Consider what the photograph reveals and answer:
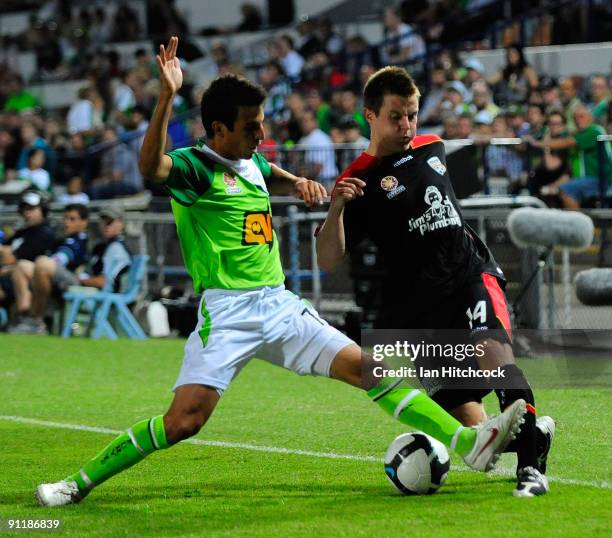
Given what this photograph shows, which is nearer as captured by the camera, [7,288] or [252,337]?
[252,337]

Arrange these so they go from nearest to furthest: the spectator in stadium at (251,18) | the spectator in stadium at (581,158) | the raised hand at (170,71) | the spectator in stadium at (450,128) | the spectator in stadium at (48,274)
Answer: the raised hand at (170,71)
the spectator in stadium at (581,158)
the spectator in stadium at (48,274)
the spectator in stadium at (450,128)
the spectator in stadium at (251,18)

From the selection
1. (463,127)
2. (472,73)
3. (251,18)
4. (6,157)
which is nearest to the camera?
(463,127)

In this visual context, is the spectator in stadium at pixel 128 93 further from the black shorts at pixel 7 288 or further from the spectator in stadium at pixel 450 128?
the spectator in stadium at pixel 450 128

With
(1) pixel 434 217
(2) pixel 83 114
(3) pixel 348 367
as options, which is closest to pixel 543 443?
(3) pixel 348 367

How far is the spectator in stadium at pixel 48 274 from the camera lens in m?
17.1

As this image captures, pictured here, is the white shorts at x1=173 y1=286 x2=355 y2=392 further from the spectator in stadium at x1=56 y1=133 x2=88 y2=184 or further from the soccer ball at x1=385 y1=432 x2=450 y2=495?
the spectator in stadium at x1=56 y1=133 x2=88 y2=184

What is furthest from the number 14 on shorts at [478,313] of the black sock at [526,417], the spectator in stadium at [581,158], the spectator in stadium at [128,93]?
the spectator in stadium at [128,93]

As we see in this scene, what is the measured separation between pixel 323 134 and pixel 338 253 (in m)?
12.5

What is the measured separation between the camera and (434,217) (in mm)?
6824

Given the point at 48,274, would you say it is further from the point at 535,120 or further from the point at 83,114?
the point at 83,114

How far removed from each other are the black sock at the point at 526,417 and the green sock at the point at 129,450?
1644 mm

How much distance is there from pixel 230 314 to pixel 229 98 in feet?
3.39

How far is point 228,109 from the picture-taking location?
21.7 ft

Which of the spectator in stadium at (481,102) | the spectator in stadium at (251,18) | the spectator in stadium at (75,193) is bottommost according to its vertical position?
the spectator in stadium at (75,193)
